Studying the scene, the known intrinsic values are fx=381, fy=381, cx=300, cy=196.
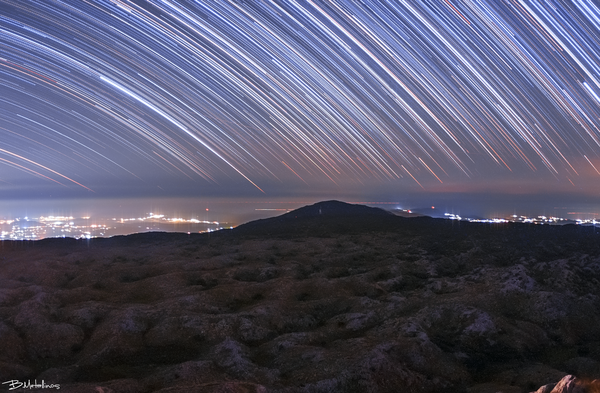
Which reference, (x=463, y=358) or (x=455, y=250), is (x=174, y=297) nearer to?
(x=463, y=358)

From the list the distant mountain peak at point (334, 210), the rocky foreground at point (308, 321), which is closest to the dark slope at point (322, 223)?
the distant mountain peak at point (334, 210)

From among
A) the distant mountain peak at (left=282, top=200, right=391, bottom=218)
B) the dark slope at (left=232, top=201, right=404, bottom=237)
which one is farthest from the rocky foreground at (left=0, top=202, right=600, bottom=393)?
the distant mountain peak at (left=282, top=200, right=391, bottom=218)

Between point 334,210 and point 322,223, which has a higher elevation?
point 334,210

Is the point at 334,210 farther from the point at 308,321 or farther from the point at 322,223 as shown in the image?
the point at 308,321

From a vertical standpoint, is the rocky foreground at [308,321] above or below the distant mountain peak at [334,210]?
below

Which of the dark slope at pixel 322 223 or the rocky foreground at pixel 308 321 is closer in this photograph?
the rocky foreground at pixel 308 321

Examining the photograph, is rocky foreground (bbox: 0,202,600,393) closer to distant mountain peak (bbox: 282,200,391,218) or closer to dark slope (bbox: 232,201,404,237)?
dark slope (bbox: 232,201,404,237)

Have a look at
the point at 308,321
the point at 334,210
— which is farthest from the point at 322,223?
the point at 308,321

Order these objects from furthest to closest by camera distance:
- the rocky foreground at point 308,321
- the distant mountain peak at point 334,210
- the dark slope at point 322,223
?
the distant mountain peak at point 334,210 → the dark slope at point 322,223 → the rocky foreground at point 308,321

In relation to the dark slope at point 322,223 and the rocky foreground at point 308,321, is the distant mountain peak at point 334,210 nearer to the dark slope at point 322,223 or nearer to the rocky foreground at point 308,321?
the dark slope at point 322,223
